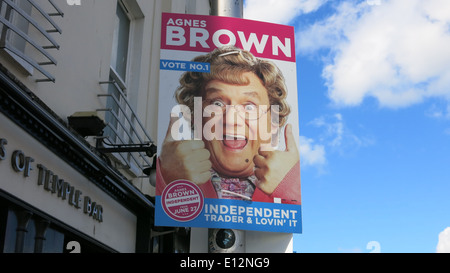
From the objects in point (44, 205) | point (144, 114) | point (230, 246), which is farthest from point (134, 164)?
point (44, 205)

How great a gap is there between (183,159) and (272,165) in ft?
3.64

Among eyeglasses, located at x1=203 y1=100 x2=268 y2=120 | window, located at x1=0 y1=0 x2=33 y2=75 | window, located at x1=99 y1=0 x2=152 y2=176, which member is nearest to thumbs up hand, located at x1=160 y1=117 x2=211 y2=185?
eyeglasses, located at x1=203 y1=100 x2=268 y2=120

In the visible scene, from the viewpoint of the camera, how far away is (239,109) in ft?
24.9

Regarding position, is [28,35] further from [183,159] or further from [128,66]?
[128,66]

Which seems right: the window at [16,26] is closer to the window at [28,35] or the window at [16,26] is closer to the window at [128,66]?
the window at [28,35]

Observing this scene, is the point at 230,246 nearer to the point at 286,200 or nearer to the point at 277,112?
the point at 286,200

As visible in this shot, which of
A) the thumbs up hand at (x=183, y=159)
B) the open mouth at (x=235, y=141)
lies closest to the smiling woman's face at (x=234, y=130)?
the open mouth at (x=235, y=141)

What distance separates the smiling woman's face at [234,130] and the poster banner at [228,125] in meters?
0.01

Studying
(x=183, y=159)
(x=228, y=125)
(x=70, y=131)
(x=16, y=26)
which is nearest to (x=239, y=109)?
(x=228, y=125)

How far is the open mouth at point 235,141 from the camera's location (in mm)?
7434

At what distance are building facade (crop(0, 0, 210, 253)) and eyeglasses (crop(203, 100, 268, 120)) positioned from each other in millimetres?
993
